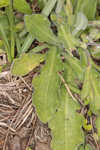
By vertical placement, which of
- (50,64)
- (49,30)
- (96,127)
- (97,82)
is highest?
(49,30)

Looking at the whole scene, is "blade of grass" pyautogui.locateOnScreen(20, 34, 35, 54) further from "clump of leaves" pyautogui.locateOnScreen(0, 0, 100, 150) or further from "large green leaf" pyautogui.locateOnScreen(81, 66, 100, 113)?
"large green leaf" pyautogui.locateOnScreen(81, 66, 100, 113)

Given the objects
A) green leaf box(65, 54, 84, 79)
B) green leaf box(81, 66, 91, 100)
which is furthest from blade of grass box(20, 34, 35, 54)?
green leaf box(81, 66, 91, 100)

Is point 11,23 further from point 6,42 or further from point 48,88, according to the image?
point 48,88

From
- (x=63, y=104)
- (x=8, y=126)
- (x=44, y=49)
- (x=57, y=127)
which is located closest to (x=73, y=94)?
(x=63, y=104)

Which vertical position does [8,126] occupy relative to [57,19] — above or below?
below

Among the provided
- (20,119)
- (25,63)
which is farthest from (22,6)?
(20,119)

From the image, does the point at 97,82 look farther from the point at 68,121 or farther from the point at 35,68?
the point at 35,68
